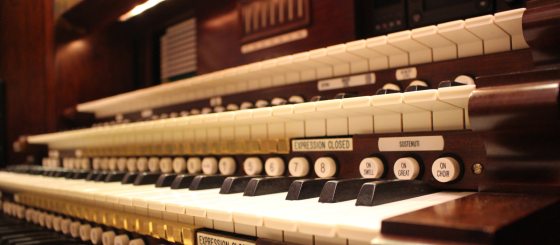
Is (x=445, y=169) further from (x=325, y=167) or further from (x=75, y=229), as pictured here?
(x=75, y=229)

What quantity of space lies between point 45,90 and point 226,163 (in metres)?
2.09

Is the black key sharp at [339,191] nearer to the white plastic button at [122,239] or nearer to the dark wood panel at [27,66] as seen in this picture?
the white plastic button at [122,239]

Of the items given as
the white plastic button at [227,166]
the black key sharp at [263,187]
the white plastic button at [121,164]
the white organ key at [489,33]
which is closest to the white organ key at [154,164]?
the white plastic button at [121,164]

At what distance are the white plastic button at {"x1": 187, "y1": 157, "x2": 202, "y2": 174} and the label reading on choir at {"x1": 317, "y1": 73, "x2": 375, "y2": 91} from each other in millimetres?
497

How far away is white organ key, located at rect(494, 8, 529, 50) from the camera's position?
0.94 meters

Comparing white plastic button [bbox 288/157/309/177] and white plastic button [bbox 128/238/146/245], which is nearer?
white plastic button [bbox 288/157/309/177]

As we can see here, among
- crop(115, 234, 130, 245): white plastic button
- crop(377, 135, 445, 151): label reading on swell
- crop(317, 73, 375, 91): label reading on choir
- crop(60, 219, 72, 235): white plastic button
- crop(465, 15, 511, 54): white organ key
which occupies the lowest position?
crop(60, 219, 72, 235): white plastic button

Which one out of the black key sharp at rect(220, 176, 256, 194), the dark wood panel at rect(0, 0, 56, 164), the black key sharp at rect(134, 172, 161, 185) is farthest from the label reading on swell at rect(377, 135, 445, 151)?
the dark wood panel at rect(0, 0, 56, 164)

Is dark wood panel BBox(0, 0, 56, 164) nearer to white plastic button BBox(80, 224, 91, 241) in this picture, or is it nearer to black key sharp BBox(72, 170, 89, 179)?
black key sharp BBox(72, 170, 89, 179)

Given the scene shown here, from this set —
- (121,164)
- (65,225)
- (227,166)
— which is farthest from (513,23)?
(65,225)

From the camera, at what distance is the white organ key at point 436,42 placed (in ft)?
3.58

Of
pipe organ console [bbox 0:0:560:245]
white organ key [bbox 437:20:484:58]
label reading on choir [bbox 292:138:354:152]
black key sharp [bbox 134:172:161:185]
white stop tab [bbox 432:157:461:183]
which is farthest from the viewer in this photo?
black key sharp [bbox 134:172:161:185]

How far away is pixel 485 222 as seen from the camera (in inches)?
21.6

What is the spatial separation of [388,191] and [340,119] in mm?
378
